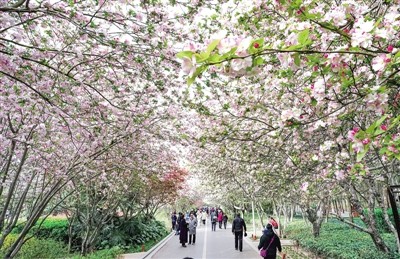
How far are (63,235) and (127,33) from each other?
Answer: 55.4 feet

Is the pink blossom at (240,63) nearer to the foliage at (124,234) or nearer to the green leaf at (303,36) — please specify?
the green leaf at (303,36)

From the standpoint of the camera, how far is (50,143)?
7586 mm

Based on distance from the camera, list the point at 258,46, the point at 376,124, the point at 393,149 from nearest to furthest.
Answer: the point at 258,46, the point at 376,124, the point at 393,149

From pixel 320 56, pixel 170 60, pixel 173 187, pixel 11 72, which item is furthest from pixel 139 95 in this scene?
pixel 173 187

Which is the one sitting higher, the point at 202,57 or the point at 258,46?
the point at 258,46

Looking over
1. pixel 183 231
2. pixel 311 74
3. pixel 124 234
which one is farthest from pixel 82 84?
pixel 124 234

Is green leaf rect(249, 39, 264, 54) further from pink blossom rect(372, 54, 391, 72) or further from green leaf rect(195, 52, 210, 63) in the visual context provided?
pink blossom rect(372, 54, 391, 72)

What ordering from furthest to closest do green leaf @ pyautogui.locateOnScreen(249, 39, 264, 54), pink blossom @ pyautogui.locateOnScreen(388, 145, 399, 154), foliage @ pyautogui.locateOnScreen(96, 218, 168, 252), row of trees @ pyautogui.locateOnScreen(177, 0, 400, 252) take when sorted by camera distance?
foliage @ pyautogui.locateOnScreen(96, 218, 168, 252)
pink blossom @ pyautogui.locateOnScreen(388, 145, 399, 154)
row of trees @ pyautogui.locateOnScreen(177, 0, 400, 252)
green leaf @ pyautogui.locateOnScreen(249, 39, 264, 54)

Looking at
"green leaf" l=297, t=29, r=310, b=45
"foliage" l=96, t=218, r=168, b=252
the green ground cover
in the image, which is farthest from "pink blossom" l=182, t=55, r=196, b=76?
Answer: "foliage" l=96, t=218, r=168, b=252

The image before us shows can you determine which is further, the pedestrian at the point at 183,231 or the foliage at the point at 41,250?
the pedestrian at the point at 183,231

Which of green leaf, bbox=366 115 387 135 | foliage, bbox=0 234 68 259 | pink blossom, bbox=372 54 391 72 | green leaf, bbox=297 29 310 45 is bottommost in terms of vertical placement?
foliage, bbox=0 234 68 259

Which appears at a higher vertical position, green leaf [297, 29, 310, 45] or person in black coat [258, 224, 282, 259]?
green leaf [297, 29, 310, 45]

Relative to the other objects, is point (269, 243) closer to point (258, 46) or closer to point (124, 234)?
point (258, 46)

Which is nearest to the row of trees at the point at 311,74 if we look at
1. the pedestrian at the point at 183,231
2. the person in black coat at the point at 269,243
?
the person in black coat at the point at 269,243
